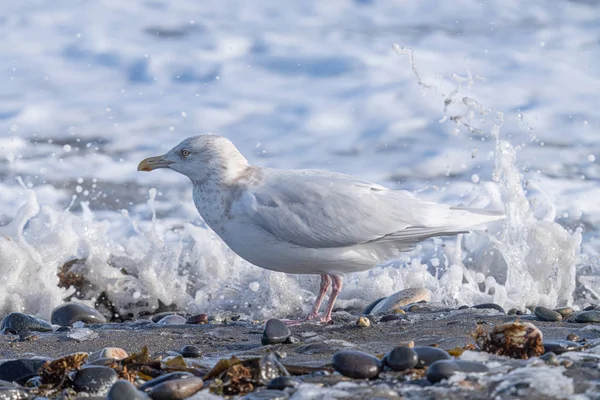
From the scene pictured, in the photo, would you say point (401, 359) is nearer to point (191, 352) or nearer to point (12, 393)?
point (191, 352)

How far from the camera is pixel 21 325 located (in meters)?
5.20

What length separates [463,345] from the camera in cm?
389

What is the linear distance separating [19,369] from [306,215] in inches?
74.0

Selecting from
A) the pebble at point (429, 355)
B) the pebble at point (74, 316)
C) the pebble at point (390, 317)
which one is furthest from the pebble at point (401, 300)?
the pebble at point (429, 355)

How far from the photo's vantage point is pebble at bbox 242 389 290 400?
302 centimetres

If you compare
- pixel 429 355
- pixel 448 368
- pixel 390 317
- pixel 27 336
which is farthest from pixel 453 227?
pixel 27 336

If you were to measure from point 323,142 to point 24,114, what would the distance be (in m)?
4.73

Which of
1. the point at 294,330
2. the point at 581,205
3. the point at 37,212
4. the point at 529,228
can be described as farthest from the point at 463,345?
the point at 581,205

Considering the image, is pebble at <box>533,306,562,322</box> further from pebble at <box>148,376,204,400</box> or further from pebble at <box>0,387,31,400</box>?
pebble at <box>0,387,31,400</box>

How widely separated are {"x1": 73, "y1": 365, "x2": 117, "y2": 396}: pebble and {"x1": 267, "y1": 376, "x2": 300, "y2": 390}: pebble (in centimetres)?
63

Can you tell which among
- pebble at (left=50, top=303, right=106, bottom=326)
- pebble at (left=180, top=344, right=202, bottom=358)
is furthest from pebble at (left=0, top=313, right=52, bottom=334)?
pebble at (left=180, top=344, right=202, bottom=358)

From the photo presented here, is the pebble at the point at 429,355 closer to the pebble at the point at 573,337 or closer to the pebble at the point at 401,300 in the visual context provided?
the pebble at the point at 573,337

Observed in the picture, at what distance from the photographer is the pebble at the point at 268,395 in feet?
9.91

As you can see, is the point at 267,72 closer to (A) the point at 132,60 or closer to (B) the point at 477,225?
(A) the point at 132,60
